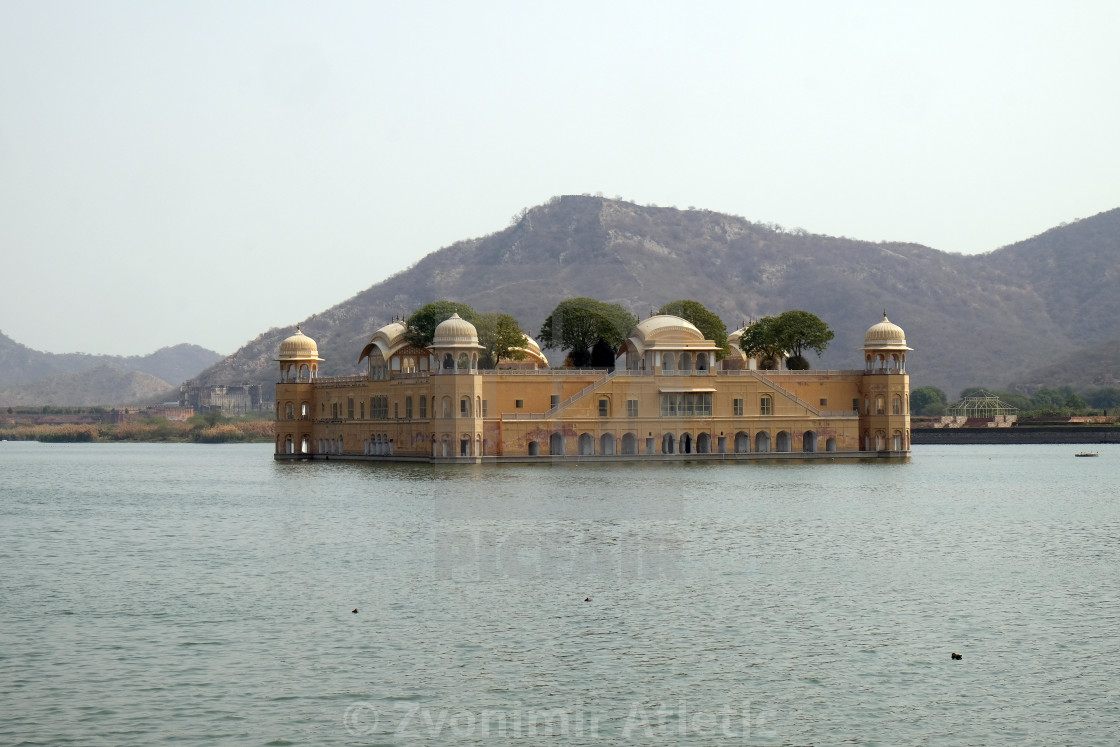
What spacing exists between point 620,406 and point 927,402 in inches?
→ 3037

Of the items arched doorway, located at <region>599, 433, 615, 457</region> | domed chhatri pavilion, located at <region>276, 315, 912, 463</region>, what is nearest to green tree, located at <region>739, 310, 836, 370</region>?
domed chhatri pavilion, located at <region>276, 315, 912, 463</region>

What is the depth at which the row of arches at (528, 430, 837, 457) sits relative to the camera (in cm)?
7062

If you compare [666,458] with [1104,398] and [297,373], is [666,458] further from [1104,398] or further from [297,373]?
[1104,398]

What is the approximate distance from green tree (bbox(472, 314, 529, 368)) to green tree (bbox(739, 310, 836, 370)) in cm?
1418

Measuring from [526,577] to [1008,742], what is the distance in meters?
12.8

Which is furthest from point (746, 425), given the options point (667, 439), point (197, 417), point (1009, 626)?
point (197, 417)

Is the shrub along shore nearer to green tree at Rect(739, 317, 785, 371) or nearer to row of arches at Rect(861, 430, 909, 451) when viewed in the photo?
green tree at Rect(739, 317, 785, 371)

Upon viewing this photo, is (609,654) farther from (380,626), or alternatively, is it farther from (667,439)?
(667,439)

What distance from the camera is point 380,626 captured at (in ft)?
73.3

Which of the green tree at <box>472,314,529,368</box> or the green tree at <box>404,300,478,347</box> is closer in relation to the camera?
the green tree at <box>404,300,478,347</box>

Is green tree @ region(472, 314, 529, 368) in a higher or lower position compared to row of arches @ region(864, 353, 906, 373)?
higher

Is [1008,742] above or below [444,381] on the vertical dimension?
below

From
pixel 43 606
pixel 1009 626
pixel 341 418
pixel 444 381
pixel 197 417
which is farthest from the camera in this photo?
pixel 197 417

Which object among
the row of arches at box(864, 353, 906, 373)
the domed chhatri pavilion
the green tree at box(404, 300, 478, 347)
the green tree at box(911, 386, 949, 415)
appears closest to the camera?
the domed chhatri pavilion
